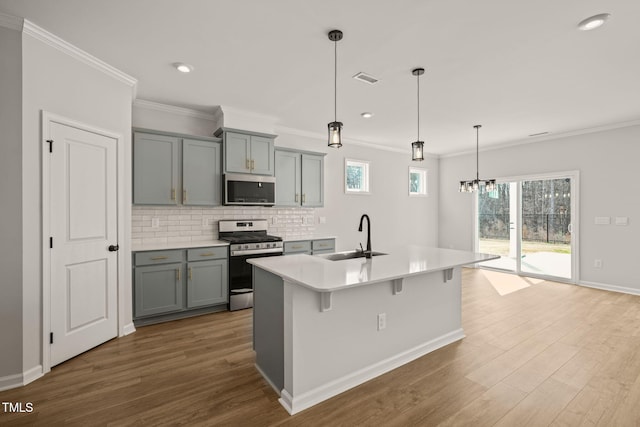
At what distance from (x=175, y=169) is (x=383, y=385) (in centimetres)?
341

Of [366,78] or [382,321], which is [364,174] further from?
[382,321]

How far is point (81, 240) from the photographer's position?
2.88 meters

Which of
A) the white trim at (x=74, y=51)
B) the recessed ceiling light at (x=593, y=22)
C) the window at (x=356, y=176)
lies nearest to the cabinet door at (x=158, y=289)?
the white trim at (x=74, y=51)

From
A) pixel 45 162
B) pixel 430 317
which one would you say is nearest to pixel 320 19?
pixel 45 162

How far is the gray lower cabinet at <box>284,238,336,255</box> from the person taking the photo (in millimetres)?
4729

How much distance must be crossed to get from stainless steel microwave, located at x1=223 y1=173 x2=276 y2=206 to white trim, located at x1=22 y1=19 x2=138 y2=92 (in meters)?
1.57

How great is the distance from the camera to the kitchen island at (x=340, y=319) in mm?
2115

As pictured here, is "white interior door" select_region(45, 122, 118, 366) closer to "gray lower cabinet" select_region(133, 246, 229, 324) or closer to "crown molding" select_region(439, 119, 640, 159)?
"gray lower cabinet" select_region(133, 246, 229, 324)

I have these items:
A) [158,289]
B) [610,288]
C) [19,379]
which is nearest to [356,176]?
[158,289]

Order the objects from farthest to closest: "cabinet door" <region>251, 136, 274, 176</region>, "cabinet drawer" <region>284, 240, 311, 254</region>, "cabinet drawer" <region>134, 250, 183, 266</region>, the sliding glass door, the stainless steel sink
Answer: the sliding glass door
"cabinet drawer" <region>284, 240, 311, 254</region>
"cabinet door" <region>251, 136, 274, 176</region>
"cabinet drawer" <region>134, 250, 183, 266</region>
the stainless steel sink

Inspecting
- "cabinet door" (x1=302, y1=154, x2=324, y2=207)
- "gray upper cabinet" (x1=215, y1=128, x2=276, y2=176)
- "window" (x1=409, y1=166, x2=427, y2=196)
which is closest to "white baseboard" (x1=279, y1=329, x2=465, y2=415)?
"cabinet door" (x1=302, y1=154, x2=324, y2=207)

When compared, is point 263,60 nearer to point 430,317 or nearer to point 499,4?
point 499,4

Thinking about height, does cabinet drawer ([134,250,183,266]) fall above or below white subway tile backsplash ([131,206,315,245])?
below

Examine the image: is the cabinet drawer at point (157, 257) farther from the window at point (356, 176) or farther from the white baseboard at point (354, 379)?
the window at point (356, 176)
